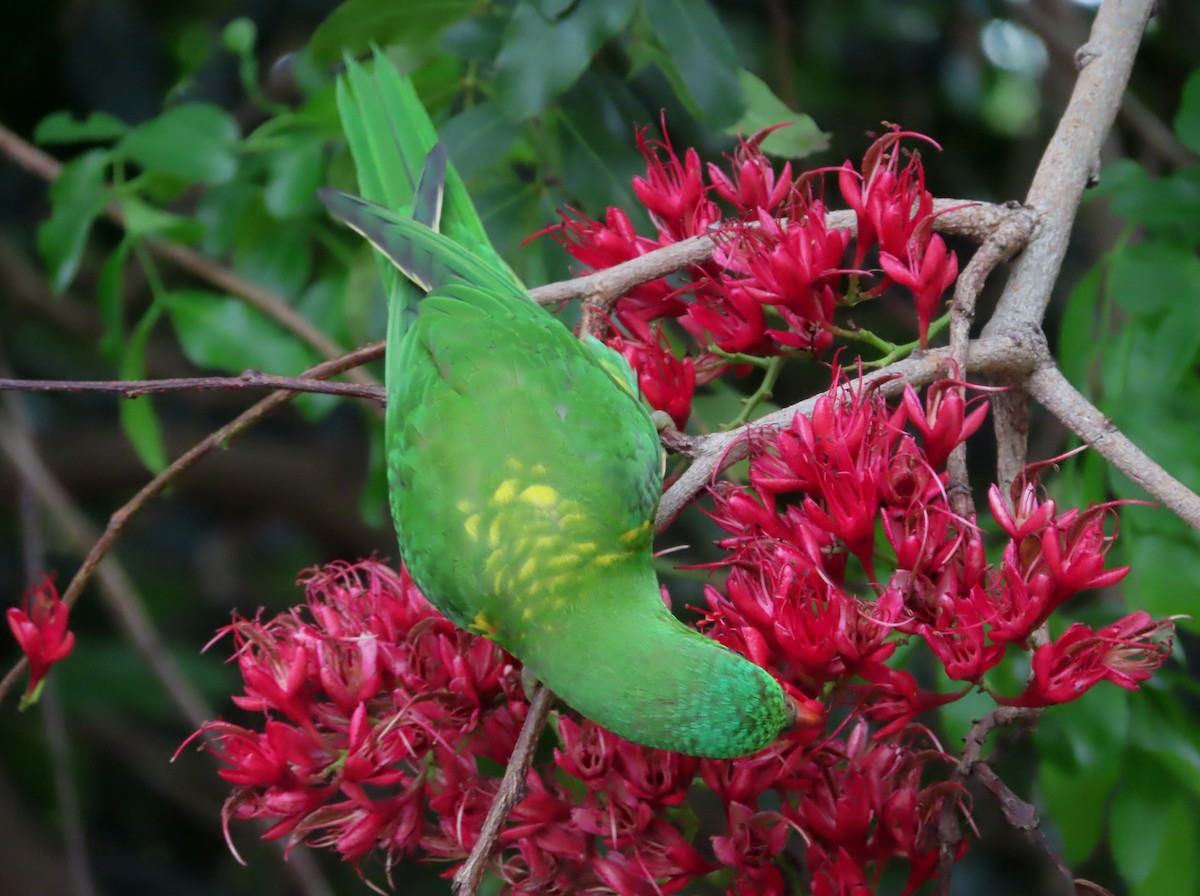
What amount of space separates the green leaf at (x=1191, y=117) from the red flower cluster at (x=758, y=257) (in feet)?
2.11

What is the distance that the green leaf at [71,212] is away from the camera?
2.34m

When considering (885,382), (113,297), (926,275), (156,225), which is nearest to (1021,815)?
(885,382)

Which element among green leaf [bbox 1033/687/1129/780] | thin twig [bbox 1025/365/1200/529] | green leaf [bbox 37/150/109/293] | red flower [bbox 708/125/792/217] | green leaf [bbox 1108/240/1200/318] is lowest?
green leaf [bbox 1033/687/1129/780]

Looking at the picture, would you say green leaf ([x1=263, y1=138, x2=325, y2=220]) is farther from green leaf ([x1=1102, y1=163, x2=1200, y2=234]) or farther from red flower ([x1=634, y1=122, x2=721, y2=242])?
green leaf ([x1=1102, y1=163, x2=1200, y2=234])

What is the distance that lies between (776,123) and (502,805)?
4.07 ft

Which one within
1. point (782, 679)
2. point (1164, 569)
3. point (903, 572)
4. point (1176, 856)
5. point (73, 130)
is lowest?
point (1176, 856)

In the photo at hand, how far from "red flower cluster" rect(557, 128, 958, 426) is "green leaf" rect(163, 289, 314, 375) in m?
0.82

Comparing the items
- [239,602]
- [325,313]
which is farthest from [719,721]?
[239,602]

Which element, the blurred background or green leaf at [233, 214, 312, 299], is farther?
green leaf at [233, 214, 312, 299]

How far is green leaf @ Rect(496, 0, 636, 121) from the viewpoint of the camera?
1.88 metres

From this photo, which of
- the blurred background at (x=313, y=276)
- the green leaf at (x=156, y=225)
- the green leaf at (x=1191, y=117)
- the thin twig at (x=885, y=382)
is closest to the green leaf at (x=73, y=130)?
the blurred background at (x=313, y=276)

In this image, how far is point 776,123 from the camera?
2.02 m

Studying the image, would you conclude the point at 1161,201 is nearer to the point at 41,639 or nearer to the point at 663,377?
the point at 663,377

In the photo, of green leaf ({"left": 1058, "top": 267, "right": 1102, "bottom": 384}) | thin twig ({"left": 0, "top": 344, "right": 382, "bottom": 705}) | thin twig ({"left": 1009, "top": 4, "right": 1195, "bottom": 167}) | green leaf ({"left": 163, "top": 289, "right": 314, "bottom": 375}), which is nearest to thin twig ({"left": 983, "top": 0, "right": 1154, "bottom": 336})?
green leaf ({"left": 1058, "top": 267, "right": 1102, "bottom": 384})
